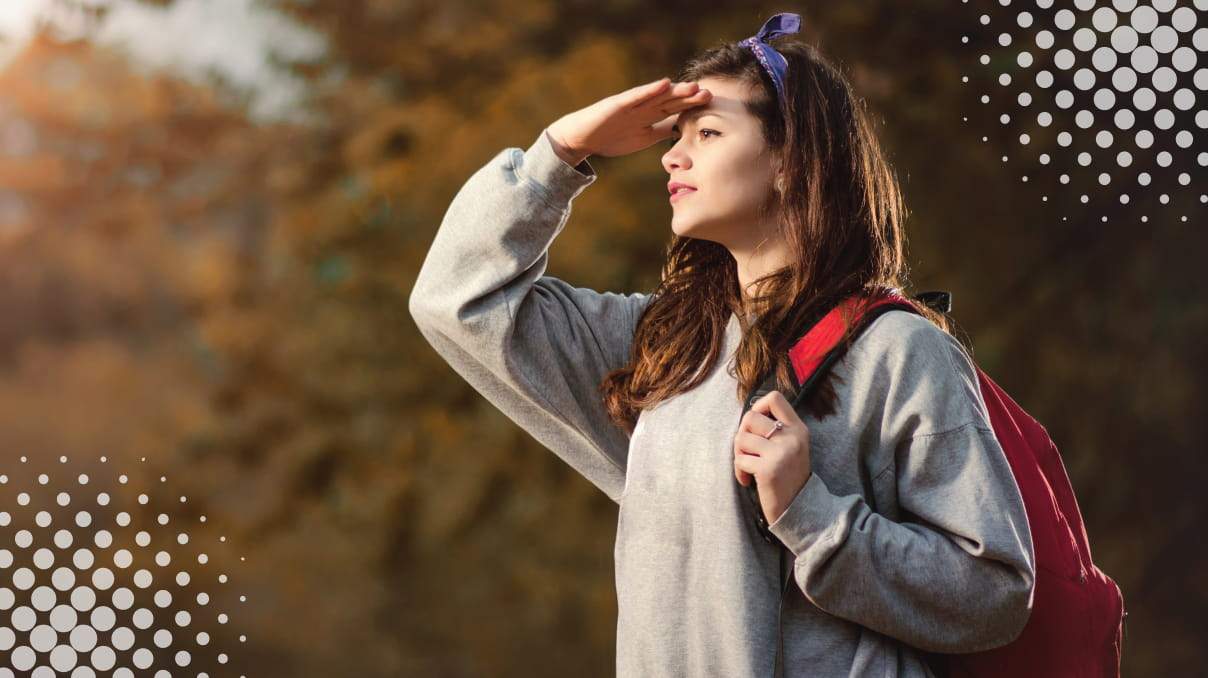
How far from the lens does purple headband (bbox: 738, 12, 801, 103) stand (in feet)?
3.52

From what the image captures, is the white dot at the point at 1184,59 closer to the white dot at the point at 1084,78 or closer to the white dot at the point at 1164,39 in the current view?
the white dot at the point at 1164,39

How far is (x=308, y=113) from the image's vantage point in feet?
7.53

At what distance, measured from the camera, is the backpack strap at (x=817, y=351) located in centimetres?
97

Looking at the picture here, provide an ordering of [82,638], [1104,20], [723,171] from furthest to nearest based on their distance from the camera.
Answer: [1104,20]
[82,638]
[723,171]

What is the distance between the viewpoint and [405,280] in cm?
231

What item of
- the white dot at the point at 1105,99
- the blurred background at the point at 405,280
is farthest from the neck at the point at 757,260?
the white dot at the point at 1105,99

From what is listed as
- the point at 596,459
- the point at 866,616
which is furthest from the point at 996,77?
the point at 866,616

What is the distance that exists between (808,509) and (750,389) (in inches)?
5.0

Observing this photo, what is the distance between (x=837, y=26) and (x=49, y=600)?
5.72 ft

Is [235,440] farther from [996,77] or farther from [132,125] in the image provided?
[996,77]

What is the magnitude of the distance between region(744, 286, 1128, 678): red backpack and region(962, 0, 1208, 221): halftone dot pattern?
146cm

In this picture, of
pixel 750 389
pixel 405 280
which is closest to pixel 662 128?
pixel 750 389

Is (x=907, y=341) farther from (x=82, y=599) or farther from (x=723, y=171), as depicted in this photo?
(x=82, y=599)

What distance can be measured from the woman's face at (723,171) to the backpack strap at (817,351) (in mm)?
115
